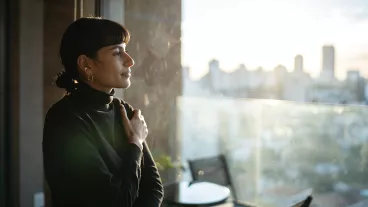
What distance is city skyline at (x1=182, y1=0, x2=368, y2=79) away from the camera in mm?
1890

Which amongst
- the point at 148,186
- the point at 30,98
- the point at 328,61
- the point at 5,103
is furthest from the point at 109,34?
the point at 328,61

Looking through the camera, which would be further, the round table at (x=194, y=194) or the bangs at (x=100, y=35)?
the round table at (x=194, y=194)

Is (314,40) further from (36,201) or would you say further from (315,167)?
(36,201)

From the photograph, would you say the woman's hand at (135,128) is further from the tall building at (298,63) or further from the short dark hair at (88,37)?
the tall building at (298,63)

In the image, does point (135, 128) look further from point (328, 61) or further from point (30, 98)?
point (328, 61)

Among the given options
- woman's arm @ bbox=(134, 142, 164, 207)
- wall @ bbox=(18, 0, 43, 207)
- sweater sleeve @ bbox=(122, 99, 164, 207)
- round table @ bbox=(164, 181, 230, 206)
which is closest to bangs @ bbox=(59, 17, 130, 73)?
sweater sleeve @ bbox=(122, 99, 164, 207)

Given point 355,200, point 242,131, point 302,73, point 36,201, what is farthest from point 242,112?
point 36,201

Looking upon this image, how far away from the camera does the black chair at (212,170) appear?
7.87 feet

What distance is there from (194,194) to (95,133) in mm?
1274

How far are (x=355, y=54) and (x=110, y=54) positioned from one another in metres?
1.46

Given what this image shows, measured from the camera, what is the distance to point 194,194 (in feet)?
6.61

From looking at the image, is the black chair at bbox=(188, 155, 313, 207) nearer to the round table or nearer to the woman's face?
the round table

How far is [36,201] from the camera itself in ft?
5.91

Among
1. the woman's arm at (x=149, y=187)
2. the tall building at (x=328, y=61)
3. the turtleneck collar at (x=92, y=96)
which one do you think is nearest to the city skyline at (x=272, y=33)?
the tall building at (x=328, y=61)
